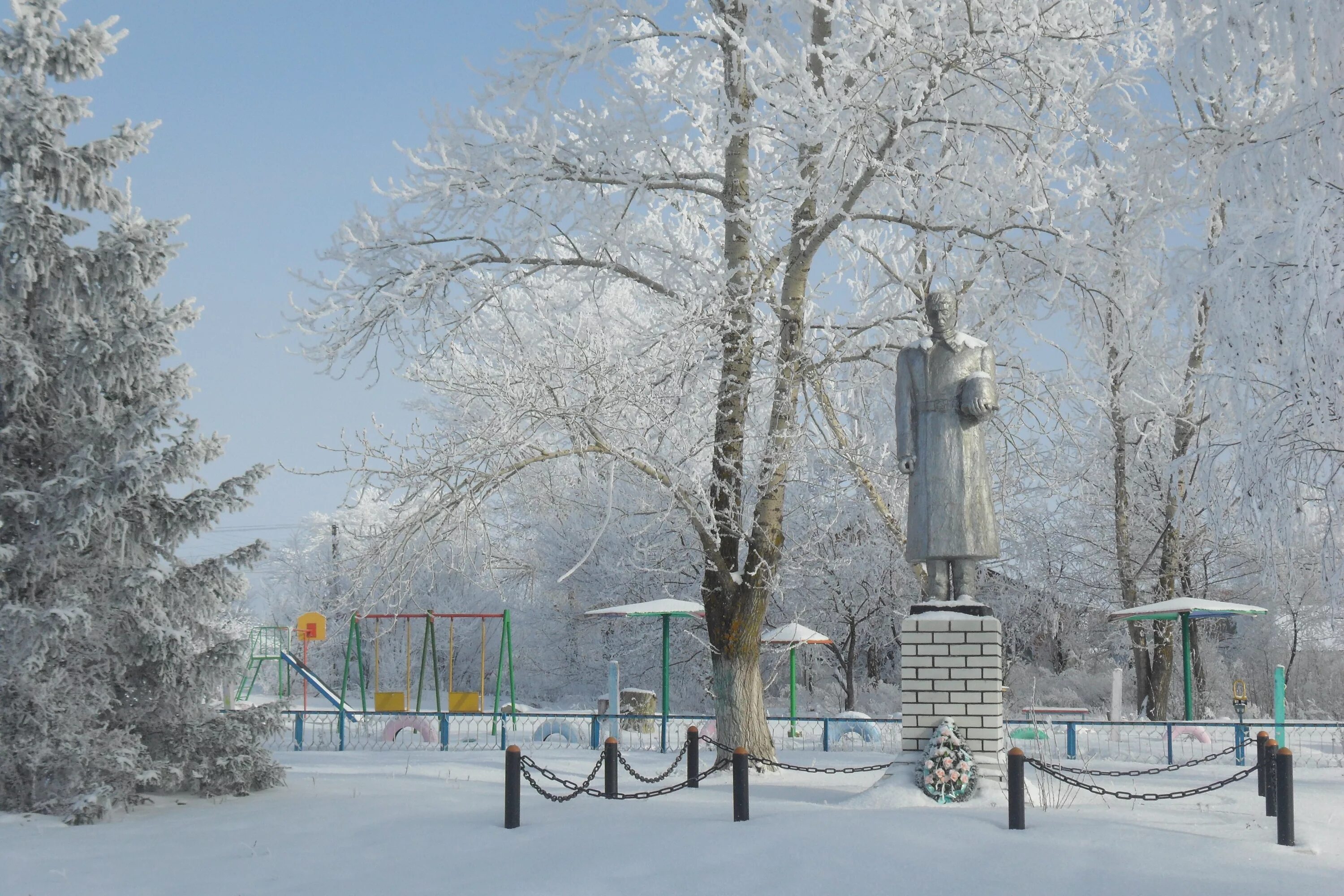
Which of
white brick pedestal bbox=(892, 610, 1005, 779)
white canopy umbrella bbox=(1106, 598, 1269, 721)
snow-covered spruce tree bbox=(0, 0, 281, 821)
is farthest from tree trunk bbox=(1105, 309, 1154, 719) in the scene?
snow-covered spruce tree bbox=(0, 0, 281, 821)

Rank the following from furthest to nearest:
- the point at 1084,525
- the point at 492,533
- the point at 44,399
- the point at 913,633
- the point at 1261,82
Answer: the point at 492,533 → the point at 1084,525 → the point at 1261,82 → the point at 44,399 → the point at 913,633

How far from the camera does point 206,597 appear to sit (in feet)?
35.8

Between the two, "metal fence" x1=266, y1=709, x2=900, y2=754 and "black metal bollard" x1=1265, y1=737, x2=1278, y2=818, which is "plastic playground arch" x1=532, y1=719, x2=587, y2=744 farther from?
"black metal bollard" x1=1265, y1=737, x2=1278, y2=818

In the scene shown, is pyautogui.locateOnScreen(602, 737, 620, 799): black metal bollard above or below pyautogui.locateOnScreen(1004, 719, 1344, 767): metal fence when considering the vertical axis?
above

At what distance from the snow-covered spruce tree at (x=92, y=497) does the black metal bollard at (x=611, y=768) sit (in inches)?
132

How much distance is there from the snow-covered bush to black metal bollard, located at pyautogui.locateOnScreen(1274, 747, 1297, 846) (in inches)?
87.1

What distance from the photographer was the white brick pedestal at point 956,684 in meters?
9.59

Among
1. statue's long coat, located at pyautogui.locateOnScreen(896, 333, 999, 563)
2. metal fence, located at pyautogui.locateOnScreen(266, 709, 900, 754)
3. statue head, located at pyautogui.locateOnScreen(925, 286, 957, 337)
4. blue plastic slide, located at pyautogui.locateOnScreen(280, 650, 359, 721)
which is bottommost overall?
metal fence, located at pyautogui.locateOnScreen(266, 709, 900, 754)

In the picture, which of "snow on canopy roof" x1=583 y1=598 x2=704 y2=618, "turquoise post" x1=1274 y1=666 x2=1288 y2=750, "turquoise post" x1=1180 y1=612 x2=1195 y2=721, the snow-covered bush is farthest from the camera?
"snow on canopy roof" x1=583 y1=598 x2=704 y2=618

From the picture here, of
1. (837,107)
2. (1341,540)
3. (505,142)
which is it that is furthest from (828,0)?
(1341,540)

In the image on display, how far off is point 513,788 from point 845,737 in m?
10.6

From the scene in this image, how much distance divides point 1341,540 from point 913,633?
4257 millimetres

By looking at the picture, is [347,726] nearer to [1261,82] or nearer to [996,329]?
[996,329]

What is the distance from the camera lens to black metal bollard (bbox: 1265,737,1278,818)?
915 centimetres
